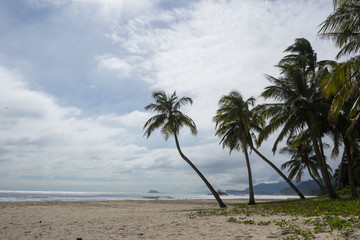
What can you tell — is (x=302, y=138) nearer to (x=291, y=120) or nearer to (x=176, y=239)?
(x=291, y=120)

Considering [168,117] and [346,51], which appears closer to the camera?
[346,51]

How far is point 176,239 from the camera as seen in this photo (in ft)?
23.1

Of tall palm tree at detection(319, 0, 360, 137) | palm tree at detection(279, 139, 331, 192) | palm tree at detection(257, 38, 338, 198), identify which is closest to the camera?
tall palm tree at detection(319, 0, 360, 137)

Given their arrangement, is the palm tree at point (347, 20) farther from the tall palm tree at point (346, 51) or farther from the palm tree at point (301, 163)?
the palm tree at point (301, 163)

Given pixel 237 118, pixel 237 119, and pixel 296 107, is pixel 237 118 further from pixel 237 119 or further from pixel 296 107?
pixel 296 107

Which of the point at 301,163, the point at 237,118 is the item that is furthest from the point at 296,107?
the point at 301,163

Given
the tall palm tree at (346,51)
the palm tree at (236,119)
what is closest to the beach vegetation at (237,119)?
the palm tree at (236,119)

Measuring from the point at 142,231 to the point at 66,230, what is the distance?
2753mm

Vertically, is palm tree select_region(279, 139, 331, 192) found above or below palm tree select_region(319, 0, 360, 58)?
below

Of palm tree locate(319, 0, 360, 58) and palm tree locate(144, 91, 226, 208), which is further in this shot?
palm tree locate(144, 91, 226, 208)

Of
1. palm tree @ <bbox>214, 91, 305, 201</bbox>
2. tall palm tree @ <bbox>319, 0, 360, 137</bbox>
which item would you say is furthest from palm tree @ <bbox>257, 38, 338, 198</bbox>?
tall palm tree @ <bbox>319, 0, 360, 137</bbox>

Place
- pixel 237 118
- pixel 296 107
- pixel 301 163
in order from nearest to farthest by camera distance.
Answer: pixel 296 107 < pixel 237 118 < pixel 301 163

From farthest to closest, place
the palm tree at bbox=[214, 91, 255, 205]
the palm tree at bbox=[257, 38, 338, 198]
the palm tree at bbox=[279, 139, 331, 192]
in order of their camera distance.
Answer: the palm tree at bbox=[279, 139, 331, 192]
the palm tree at bbox=[214, 91, 255, 205]
the palm tree at bbox=[257, 38, 338, 198]

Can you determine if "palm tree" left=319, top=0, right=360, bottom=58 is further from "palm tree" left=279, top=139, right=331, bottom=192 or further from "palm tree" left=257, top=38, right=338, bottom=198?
"palm tree" left=279, top=139, right=331, bottom=192
